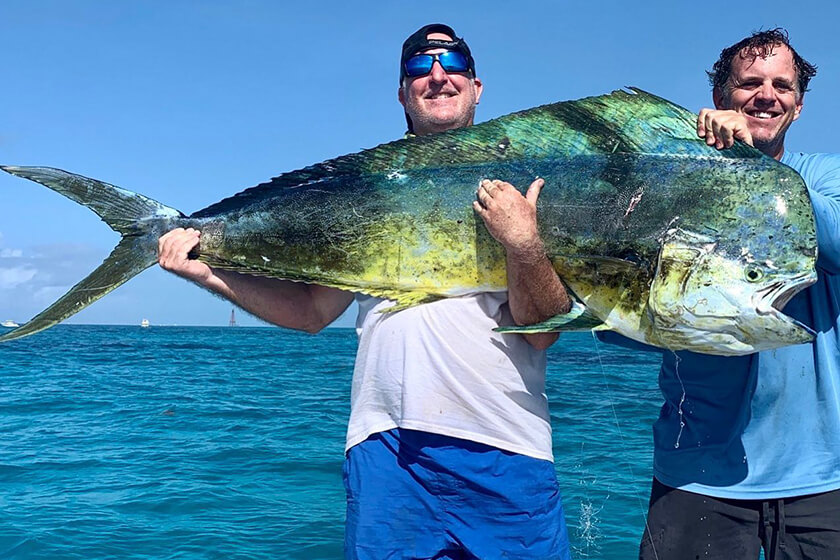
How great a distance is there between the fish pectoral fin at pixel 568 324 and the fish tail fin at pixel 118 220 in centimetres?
131

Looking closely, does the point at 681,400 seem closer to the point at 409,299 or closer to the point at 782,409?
the point at 782,409

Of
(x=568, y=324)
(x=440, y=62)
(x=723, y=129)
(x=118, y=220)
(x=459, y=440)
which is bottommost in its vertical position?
(x=459, y=440)

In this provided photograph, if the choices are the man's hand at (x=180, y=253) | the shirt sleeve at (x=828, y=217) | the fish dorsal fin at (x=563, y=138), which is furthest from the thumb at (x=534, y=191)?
the man's hand at (x=180, y=253)

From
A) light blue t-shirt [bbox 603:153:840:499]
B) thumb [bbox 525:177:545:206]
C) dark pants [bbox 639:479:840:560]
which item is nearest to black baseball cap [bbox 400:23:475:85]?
thumb [bbox 525:177:545:206]

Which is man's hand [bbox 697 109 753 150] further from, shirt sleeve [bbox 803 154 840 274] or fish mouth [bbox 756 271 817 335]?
fish mouth [bbox 756 271 817 335]

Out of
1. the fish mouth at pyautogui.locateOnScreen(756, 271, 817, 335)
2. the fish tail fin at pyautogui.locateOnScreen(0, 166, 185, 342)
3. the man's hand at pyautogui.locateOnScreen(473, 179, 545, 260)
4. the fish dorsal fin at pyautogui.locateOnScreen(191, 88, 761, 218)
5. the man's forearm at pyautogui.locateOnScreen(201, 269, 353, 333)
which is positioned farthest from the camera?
the man's forearm at pyautogui.locateOnScreen(201, 269, 353, 333)

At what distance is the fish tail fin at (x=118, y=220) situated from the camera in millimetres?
2520

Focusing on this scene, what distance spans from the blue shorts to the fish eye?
0.84 metres

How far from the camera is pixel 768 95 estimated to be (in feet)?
8.27

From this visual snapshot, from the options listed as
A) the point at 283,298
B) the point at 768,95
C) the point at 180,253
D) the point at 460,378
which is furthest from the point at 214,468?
the point at 768,95

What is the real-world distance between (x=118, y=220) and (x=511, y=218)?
1.45 meters

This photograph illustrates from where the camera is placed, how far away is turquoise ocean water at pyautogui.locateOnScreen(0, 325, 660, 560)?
598 centimetres

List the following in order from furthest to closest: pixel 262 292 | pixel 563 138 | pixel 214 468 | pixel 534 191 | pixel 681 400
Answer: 1. pixel 214 468
2. pixel 262 292
3. pixel 681 400
4. pixel 563 138
5. pixel 534 191

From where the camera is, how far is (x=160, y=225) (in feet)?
8.52
